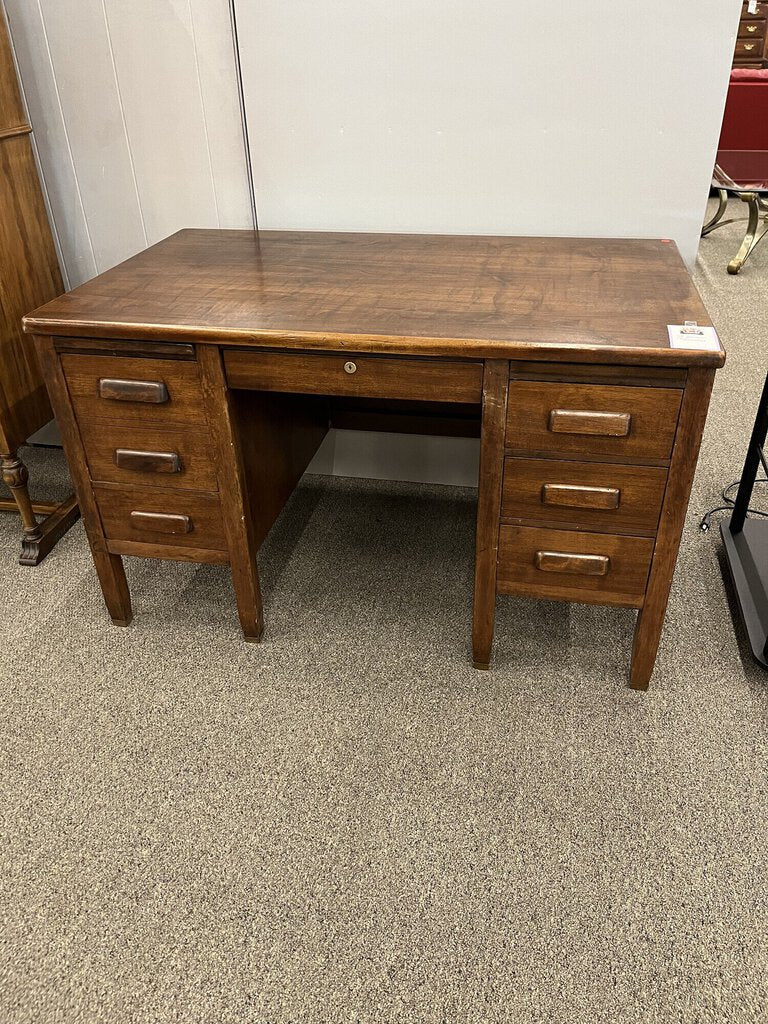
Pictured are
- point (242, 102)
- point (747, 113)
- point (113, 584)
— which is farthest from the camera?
point (747, 113)

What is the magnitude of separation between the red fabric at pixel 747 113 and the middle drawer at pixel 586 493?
4.57 m

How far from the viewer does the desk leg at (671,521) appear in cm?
121

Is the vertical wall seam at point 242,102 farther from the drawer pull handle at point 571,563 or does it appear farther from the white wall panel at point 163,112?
the drawer pull handle at point 571,563

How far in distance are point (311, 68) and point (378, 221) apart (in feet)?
1.14

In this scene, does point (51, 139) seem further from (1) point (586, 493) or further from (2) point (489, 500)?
(1) point (586, 493)

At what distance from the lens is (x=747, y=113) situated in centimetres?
494

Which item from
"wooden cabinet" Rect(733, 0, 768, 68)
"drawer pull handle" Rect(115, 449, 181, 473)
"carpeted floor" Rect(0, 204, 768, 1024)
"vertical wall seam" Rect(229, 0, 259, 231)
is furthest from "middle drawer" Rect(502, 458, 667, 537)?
"wooden cabinet" Rect(733, 0, 768, 68)

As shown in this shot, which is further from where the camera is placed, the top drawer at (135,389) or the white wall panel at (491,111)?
the white wall panel at (491,111)

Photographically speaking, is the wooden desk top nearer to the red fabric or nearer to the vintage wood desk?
the vintage wood desk

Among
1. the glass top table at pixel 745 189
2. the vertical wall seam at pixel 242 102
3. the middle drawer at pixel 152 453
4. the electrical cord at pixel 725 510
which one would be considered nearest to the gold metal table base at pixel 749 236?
the glass top table at pixel 745 189

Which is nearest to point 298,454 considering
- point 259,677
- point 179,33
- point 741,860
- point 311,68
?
point 259,677

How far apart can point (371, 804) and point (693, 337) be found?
2.98 ft

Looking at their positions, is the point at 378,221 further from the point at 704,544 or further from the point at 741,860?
the point at 741,860

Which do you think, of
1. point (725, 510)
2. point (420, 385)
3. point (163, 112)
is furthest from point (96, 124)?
point (725, 510)
